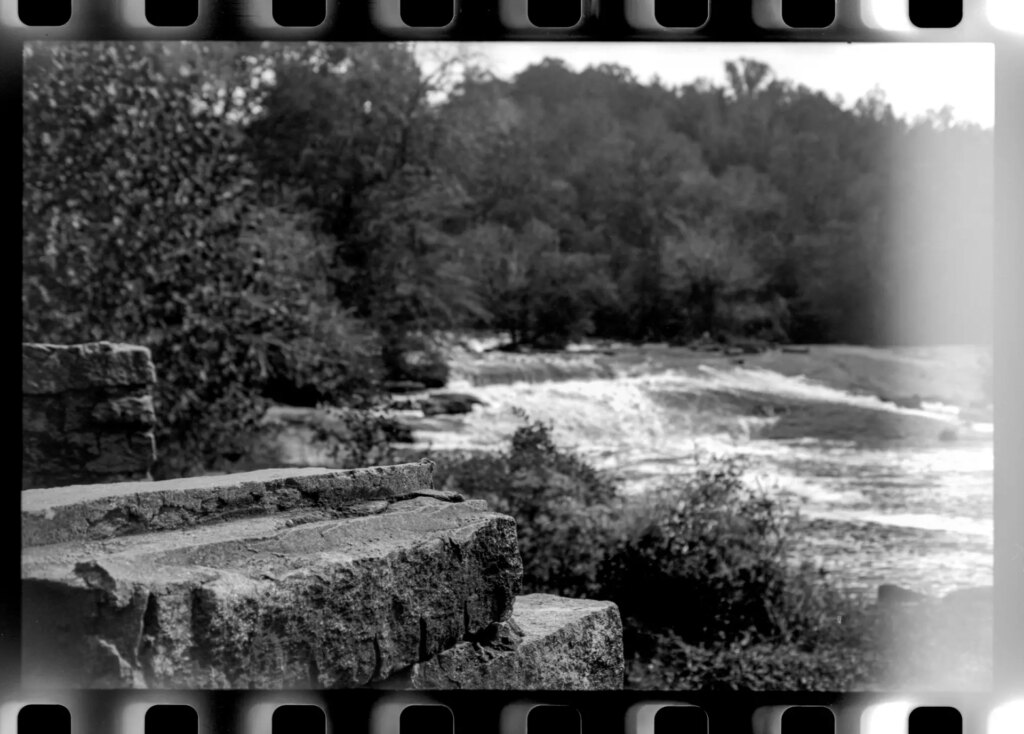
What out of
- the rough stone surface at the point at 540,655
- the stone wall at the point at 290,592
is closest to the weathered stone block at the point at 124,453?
the stone wall at the point at 290,592

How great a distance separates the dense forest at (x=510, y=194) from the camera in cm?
400

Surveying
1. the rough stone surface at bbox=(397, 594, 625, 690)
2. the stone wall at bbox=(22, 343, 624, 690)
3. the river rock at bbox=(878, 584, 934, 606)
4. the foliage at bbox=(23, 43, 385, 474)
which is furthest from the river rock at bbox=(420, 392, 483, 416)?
the river rock at bbox=(878, 584, 934, 606)

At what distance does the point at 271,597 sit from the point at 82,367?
5.81 feet

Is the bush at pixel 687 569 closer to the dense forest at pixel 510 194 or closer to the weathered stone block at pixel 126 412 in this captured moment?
the dense forest at pixel 510 194

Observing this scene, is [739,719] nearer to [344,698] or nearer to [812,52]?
[344,698]

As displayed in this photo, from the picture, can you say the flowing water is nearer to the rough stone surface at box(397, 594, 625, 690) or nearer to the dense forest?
the dense forest

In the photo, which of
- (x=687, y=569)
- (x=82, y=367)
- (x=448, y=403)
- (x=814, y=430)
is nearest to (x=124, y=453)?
(x=82, y=367)

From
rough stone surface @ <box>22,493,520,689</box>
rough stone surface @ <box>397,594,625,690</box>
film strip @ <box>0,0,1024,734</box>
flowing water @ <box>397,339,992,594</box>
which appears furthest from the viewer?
flowing water @ <box>397,339,992,594</box>

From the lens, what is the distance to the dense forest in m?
4.00

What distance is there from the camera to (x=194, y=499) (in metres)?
3.05

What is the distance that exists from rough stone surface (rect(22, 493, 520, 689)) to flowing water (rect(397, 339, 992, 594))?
0.91 m

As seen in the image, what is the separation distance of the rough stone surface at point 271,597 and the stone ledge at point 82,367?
1.16m

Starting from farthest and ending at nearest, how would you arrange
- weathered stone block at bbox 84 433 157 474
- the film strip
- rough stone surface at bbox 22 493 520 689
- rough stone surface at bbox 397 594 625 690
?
weathered stone block at bbox 84 433 157 474 < rough stone surface at bbox 397 594 625 690 < the film strip < rough stone surface at bbox 22 493 520 689

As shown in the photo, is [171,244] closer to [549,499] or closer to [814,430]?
[549,499]
